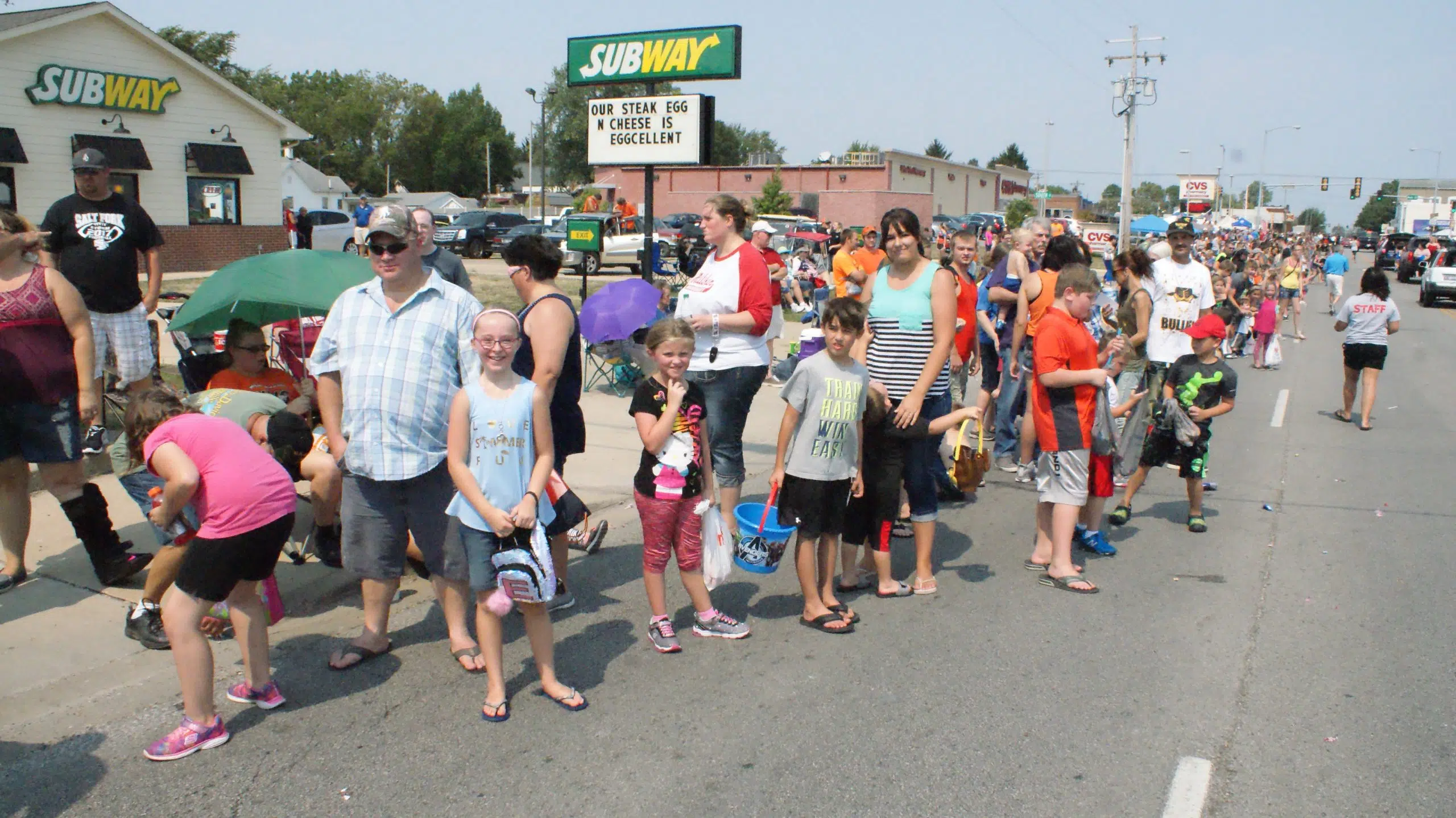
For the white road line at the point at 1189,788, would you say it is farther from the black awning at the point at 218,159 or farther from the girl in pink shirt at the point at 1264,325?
the black awning at the point at 218,159

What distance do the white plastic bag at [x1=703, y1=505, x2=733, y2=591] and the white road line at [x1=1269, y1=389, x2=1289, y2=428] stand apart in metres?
8.44

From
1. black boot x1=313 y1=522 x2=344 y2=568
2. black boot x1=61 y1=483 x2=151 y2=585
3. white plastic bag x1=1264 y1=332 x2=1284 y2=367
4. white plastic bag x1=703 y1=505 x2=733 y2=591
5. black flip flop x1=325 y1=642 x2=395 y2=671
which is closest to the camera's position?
black flip flop x1=325 y1=642 x2=395 y2=671

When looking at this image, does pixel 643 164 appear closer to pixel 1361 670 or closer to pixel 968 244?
pixel 968 244

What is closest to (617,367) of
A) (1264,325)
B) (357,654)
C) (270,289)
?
(270,289)

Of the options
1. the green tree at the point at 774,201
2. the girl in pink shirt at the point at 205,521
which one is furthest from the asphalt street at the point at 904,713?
the green tree at the point at 774,201

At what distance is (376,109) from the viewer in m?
83.4

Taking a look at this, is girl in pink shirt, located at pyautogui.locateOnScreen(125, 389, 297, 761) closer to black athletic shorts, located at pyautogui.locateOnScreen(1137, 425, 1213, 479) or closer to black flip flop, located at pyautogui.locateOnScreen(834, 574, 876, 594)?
black flip flop, located at pyautogui.locateOnScreen(834, 574, 876, 594)

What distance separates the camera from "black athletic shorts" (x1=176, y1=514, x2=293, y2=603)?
138 inches

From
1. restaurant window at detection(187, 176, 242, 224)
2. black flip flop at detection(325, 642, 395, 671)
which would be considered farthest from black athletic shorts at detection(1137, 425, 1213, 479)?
restaurant window at detection(187, 176, 242, 224)

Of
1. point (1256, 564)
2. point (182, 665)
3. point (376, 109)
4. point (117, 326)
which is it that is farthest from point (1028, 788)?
point (376, 109)

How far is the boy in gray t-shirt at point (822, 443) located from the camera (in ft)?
15.1

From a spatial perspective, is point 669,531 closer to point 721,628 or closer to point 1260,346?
point 721,628

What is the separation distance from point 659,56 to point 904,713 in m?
6.32

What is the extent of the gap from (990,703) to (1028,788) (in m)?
0.64
